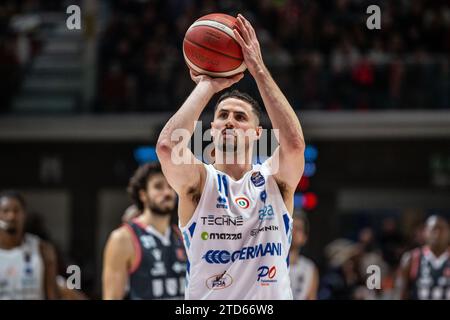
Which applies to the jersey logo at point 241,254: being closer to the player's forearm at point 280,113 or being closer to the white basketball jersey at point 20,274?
the player's forearm at point 280,113

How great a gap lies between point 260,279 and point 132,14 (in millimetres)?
11209

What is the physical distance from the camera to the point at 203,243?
4586 millimetres

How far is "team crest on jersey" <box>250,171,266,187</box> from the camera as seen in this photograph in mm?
4695

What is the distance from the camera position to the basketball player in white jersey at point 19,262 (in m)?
7.48

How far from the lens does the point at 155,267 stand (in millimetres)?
6609

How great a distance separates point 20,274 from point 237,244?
→ 3502 millimetres

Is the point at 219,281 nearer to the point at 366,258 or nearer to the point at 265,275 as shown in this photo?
the point at 265,275

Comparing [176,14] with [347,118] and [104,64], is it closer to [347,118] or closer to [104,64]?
[104,64]

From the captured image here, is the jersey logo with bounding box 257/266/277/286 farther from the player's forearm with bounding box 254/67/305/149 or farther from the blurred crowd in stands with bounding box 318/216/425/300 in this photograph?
the blurred crowd in stands with bounding box 318/216/425/300

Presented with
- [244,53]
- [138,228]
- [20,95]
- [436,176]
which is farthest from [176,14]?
[244,53]

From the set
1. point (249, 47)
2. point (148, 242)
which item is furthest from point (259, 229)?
point (148, 242)

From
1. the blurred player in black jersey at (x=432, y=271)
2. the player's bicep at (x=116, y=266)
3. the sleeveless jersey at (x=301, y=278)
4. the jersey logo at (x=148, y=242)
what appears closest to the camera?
the player's bicep at (x=116, y=266)

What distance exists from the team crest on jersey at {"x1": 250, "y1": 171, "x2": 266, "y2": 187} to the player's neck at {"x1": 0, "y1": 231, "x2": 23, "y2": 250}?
344cm

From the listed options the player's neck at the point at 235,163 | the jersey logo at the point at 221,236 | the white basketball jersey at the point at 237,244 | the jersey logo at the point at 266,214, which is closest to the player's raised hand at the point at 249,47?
the player's neck at the point at 235,163
